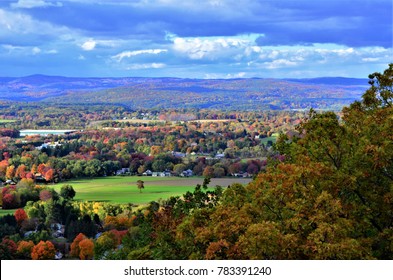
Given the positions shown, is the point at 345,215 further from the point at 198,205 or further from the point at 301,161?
the point at 198,205

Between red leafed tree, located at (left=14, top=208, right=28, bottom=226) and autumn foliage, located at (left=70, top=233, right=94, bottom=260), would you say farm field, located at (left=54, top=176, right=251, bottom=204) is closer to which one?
red leafed tree, located at (left=14, top=208, right=28, bottom=226)

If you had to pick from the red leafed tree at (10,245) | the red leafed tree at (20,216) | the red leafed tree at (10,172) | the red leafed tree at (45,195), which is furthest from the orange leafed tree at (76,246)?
the red leafed tree at (10,172)

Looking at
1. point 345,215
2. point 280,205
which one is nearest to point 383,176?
point 345,215

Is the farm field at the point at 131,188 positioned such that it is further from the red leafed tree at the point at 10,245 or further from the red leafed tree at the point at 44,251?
the red leafed tree at the point at 44,251

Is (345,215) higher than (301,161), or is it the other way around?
(301,161)

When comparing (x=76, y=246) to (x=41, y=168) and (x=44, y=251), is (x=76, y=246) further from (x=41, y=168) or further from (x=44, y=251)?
(x=41, y=168)

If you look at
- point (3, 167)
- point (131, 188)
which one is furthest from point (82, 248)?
point (3, 167)
